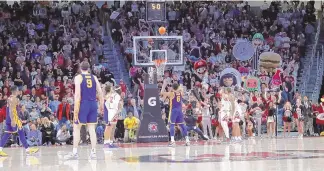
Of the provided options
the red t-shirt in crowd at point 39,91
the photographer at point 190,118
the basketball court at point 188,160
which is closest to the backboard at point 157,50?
the photographer at point 190,118

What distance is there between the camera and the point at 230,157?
1246cm

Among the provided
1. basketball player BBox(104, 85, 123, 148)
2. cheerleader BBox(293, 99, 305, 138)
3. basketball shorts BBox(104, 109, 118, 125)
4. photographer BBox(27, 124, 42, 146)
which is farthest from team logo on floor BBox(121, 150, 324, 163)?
cheerleader BBox(293, 99, 305, 138)

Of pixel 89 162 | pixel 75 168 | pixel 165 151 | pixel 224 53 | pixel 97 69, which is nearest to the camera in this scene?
pixel 75 168

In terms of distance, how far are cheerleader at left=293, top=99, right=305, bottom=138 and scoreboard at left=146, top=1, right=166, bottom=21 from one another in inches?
234

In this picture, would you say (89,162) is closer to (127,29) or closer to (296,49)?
(127,29)

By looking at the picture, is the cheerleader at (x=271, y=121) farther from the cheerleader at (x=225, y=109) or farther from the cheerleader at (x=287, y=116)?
the cheerleader at (x=225, y=109)

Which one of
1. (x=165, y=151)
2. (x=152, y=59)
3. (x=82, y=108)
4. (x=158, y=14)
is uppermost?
(x=158, y=14)

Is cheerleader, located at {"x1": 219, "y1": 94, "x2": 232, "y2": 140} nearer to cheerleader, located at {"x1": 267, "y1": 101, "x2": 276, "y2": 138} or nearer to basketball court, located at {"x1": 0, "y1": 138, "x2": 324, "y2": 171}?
basketball court, located at {"x1": 0, "y1": 138, "x2": 324, "y2": 171}

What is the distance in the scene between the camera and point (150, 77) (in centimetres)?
1852

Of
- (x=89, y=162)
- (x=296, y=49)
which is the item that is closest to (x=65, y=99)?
(x=89, y=162)

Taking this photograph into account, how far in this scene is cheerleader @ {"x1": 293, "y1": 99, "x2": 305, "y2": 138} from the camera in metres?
21.0

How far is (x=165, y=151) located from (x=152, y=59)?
5.39 m

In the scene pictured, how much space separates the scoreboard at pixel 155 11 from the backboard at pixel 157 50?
628mm

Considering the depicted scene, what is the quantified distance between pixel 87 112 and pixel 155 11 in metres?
6.95
